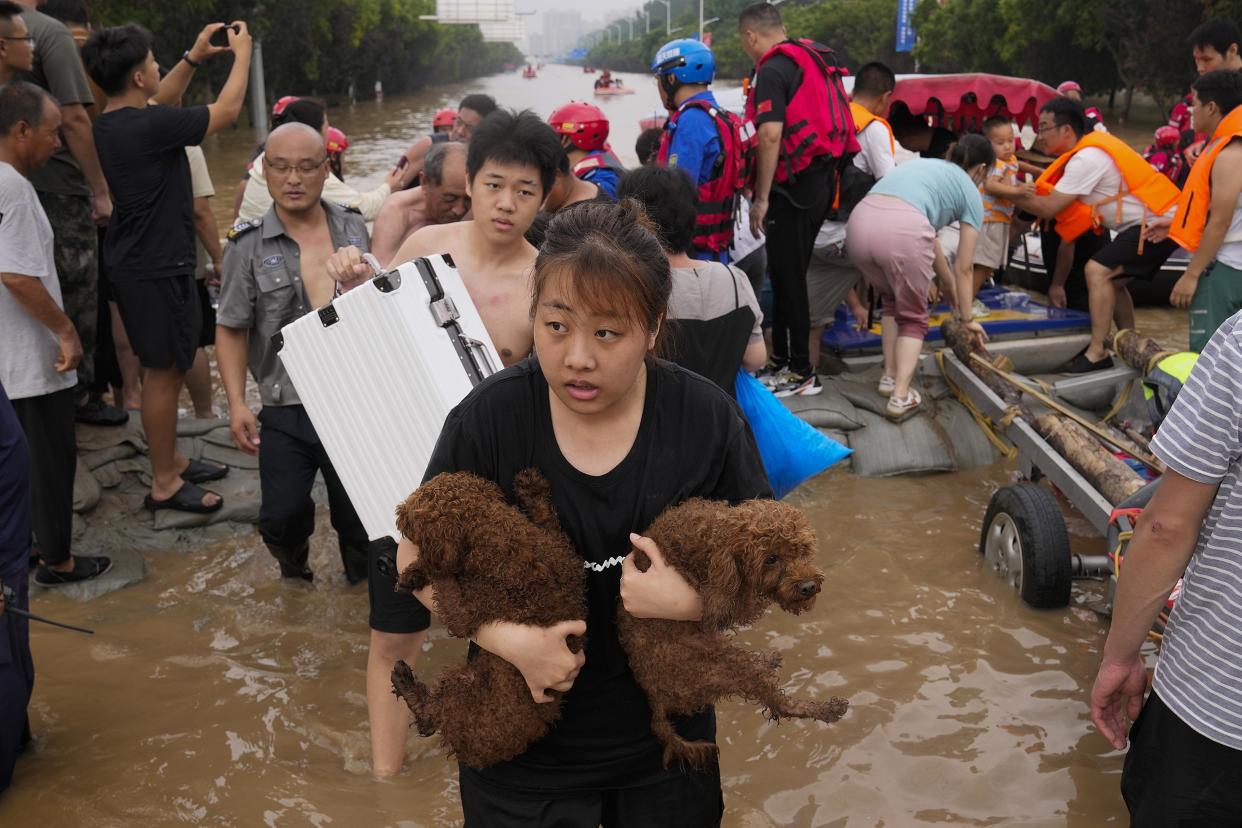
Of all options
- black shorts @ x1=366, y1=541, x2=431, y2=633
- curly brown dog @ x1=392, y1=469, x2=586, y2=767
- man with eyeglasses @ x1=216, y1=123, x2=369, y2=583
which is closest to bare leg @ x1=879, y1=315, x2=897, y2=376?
man with eyeglasses @ x1=216, y1=123, x2=369, y2=583

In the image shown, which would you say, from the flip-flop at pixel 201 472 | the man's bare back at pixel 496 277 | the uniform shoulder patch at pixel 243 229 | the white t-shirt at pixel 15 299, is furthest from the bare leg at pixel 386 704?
the flip-flop at pixel 201 472

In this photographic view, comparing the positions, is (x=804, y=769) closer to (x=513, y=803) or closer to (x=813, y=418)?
(x=513, y=803)

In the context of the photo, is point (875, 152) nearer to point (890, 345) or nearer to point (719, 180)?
point (890, 345)

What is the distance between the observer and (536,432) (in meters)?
2.03

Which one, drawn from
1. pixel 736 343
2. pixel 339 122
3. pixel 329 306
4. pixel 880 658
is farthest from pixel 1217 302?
pixel 339 122

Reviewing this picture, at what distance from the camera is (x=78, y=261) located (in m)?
5.35

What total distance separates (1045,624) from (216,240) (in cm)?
524

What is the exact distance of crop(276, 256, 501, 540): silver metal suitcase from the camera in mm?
3127

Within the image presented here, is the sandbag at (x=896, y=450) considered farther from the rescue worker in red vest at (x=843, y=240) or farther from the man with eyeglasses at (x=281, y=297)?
the man with eyeglasses at (x=281, y=297)

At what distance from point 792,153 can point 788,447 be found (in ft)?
10.5

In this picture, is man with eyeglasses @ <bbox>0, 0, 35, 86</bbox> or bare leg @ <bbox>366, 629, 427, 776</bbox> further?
man with eyeglasses @ <bbox>0, 0, 35, 86</bbox>

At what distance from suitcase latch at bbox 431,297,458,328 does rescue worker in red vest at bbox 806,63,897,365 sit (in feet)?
13.8

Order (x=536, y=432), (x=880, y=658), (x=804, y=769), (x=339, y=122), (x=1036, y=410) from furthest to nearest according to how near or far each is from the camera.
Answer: (x=339, y=122), (x=1036, y=410), (x=880, y=658), (x=804, y=769), (x=536, y=432)

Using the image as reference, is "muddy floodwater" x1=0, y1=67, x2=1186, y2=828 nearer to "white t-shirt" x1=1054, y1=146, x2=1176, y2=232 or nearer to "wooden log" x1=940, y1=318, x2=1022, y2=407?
"wooden log" x1=940, y1=318, x2=1022, y2=407
